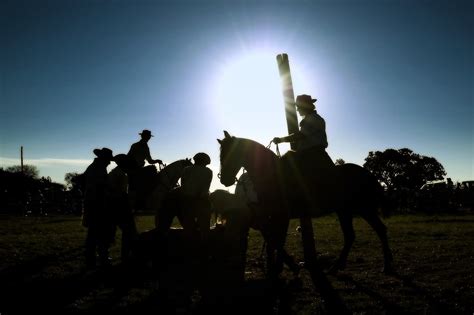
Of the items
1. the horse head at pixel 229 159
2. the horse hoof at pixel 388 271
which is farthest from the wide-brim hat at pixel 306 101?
the horse hoof at pixel 388 271

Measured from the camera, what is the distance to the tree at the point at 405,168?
310 ft

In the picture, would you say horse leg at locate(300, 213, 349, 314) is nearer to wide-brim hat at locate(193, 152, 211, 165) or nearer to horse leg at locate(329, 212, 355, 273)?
horse leg at locate(329, 212, 355, 273)

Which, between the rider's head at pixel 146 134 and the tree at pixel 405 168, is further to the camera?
the tree at pixel 405 168

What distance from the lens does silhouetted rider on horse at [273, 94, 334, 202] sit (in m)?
7.24

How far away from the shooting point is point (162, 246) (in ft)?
22.6

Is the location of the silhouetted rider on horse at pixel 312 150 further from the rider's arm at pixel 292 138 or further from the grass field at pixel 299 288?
the grass field at pixel 299 288

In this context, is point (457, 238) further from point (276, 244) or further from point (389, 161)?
point (389, 161)

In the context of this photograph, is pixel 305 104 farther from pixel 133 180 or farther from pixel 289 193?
pixel 133 180

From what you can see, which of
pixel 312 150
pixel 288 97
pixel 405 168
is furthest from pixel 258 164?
pixel 405 168

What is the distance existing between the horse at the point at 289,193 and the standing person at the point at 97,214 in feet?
12.3

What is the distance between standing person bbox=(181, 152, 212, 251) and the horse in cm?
56

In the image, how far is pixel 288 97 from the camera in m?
8.50

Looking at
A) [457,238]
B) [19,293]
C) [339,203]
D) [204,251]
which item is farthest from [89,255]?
[457,238]

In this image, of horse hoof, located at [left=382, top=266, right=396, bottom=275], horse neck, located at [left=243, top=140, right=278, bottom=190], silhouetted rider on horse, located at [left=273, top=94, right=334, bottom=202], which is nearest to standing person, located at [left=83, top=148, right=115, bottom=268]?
horse neck, located at [left=243, top=140, right=278, bottom=190]
